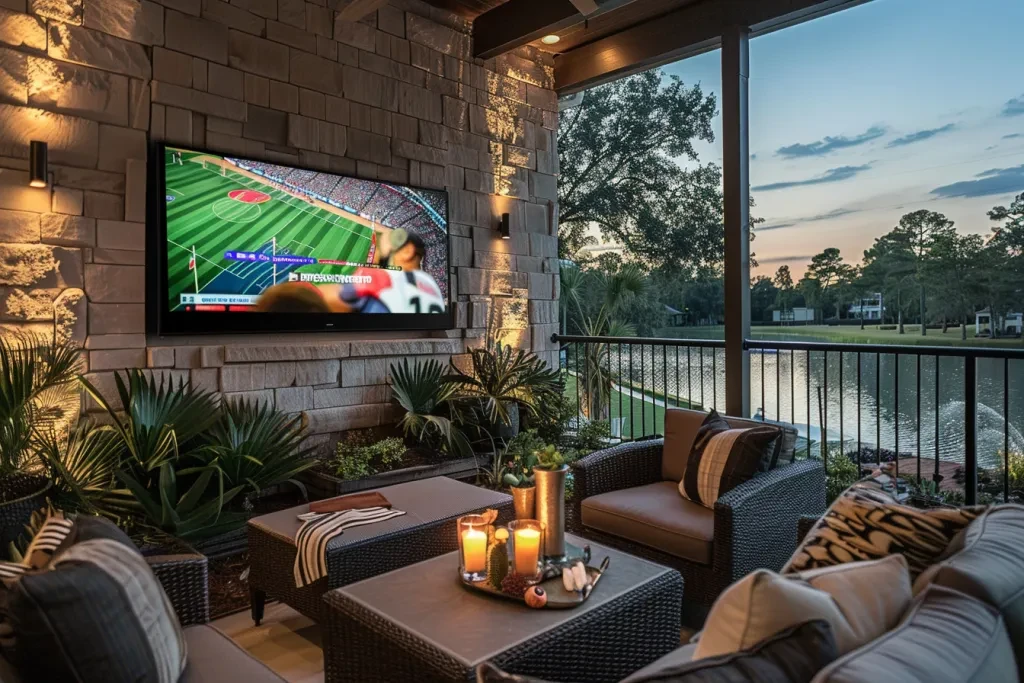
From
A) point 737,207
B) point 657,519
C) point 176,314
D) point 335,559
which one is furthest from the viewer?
point 737,207

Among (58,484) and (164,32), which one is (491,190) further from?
(58,484)

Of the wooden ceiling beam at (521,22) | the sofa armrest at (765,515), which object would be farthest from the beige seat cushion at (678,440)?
the wooden ceiling beam at (521,22)

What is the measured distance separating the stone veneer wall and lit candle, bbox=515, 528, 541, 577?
2552mm

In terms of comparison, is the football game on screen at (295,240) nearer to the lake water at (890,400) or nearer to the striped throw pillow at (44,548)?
the lake water at (890,400)

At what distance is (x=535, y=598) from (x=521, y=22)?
419 centimetres

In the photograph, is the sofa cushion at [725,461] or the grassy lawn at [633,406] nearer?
the sofa cushion at [725,461]

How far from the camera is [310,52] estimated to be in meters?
4.27

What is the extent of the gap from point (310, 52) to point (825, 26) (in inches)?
136

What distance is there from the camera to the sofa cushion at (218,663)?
4.89 ft

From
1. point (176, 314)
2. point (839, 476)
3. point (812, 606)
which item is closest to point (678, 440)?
point (839, 476)

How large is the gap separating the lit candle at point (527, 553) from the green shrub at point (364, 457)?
2.11 metres

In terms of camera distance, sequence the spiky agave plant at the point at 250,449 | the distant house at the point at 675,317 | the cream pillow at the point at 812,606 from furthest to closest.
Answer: the distant house at the point at 675,317 < the spiky agave plant at the point at 250,449 < the cream pillow at the point at 812,606

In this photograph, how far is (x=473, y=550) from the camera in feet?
6.53

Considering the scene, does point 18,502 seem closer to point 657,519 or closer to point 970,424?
point 657,519
